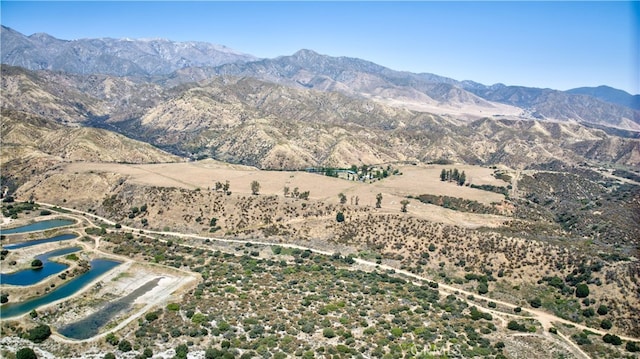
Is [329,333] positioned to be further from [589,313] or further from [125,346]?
[589,313]

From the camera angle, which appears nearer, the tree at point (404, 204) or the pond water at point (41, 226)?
the pond water at point (41, 226)

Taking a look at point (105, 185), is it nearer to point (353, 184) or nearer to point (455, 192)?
point (353, 184)

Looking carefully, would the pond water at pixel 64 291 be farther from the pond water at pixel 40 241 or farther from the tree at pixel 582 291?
the tree at pixel 582 291

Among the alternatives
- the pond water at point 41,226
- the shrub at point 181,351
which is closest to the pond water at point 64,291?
the shrub at point 181,351

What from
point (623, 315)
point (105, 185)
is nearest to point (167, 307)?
point (623, 315)

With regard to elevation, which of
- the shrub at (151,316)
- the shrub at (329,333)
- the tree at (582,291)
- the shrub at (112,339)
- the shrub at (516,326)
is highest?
the tree at (582,291)

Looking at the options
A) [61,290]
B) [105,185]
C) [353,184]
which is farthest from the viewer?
[353,184]

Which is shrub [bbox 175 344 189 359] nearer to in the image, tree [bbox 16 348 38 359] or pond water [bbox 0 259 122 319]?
tree [bbox 16 348 38 359]
